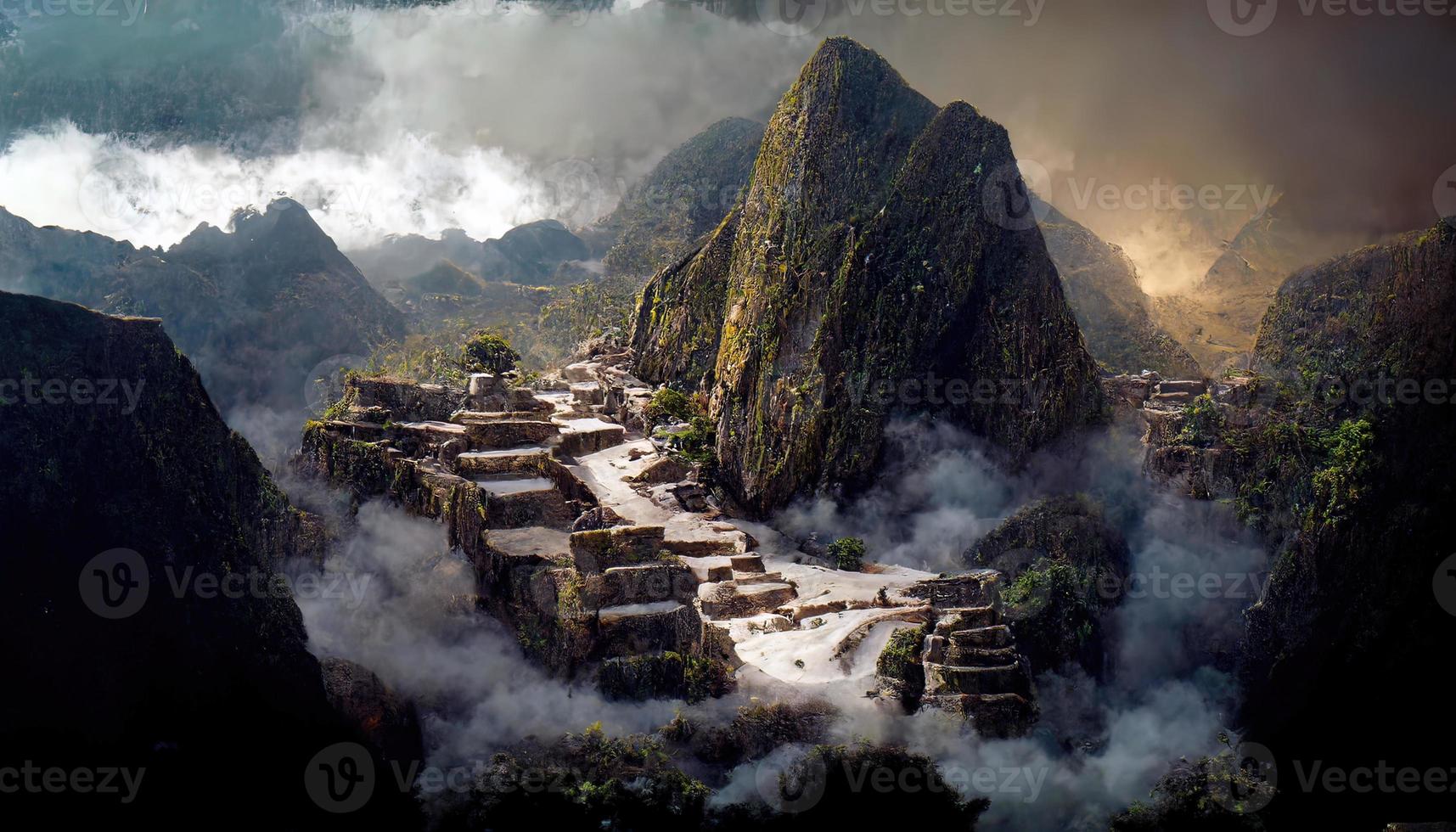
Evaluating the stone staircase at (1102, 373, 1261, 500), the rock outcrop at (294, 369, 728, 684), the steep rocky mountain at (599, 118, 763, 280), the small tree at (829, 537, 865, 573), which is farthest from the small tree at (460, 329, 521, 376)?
the steep rocky mountain at (599, 118, 763, 280)

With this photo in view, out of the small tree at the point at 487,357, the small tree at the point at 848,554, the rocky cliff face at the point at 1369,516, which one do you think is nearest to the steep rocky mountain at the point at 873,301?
the small tree at the point at 848,554

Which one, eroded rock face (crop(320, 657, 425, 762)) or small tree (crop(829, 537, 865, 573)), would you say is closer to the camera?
eroded rock face (crop(320, 657, 425, 762))

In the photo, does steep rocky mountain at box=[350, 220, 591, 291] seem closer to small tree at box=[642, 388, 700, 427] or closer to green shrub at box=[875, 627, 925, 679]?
small tree at box=[642, 388, 700, 427]

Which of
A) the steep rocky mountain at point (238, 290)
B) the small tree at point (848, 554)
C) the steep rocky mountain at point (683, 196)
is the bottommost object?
the small tree at point (848, 554)

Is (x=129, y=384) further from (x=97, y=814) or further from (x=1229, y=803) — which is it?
(x=1229, y=803)

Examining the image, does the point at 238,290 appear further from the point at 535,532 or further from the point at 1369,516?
the point at 1369,516

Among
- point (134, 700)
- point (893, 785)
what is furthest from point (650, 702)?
point (134, 700)

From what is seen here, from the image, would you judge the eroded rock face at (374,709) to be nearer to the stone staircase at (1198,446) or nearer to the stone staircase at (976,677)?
the stone staircase at (976,677)
